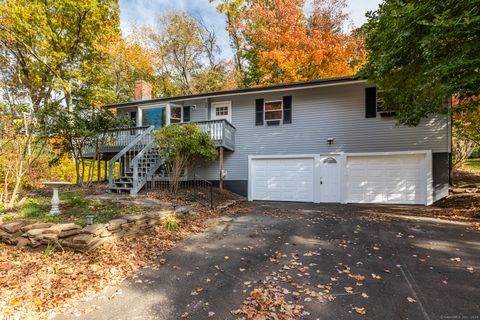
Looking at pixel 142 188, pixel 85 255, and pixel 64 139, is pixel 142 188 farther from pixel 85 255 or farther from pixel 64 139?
pixel 85 255

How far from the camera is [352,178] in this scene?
10.2m

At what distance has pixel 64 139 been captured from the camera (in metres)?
11.1

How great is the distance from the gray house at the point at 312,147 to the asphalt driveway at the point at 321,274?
384 centimetres

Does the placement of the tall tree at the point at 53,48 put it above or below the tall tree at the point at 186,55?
below

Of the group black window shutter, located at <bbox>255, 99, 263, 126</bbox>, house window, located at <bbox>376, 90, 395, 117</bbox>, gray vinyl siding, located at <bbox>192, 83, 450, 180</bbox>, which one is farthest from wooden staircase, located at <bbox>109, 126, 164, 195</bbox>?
house window, located at <bbox>376, 90, 395, 117</bbox>

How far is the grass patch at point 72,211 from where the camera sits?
5234mm

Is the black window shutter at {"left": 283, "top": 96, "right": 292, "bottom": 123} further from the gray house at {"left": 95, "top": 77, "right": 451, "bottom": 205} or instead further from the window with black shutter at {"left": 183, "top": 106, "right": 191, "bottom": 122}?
the window with black shutter at {"left": 183, "top": 106, "right": 191, "bottom": 122}

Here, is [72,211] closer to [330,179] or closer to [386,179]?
[330,179]

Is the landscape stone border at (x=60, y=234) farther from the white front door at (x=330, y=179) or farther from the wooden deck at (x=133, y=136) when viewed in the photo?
the white front door at (x=330, y=179)

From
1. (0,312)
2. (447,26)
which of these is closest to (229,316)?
(0,312)

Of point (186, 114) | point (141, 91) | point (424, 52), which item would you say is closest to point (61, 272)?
point (424, 52)

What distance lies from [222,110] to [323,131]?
4885mm

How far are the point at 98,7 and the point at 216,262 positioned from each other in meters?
16.1

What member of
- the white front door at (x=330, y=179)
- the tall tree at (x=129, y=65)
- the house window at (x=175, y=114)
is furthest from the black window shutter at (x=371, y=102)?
the tall tree at (x=129, y=65)
